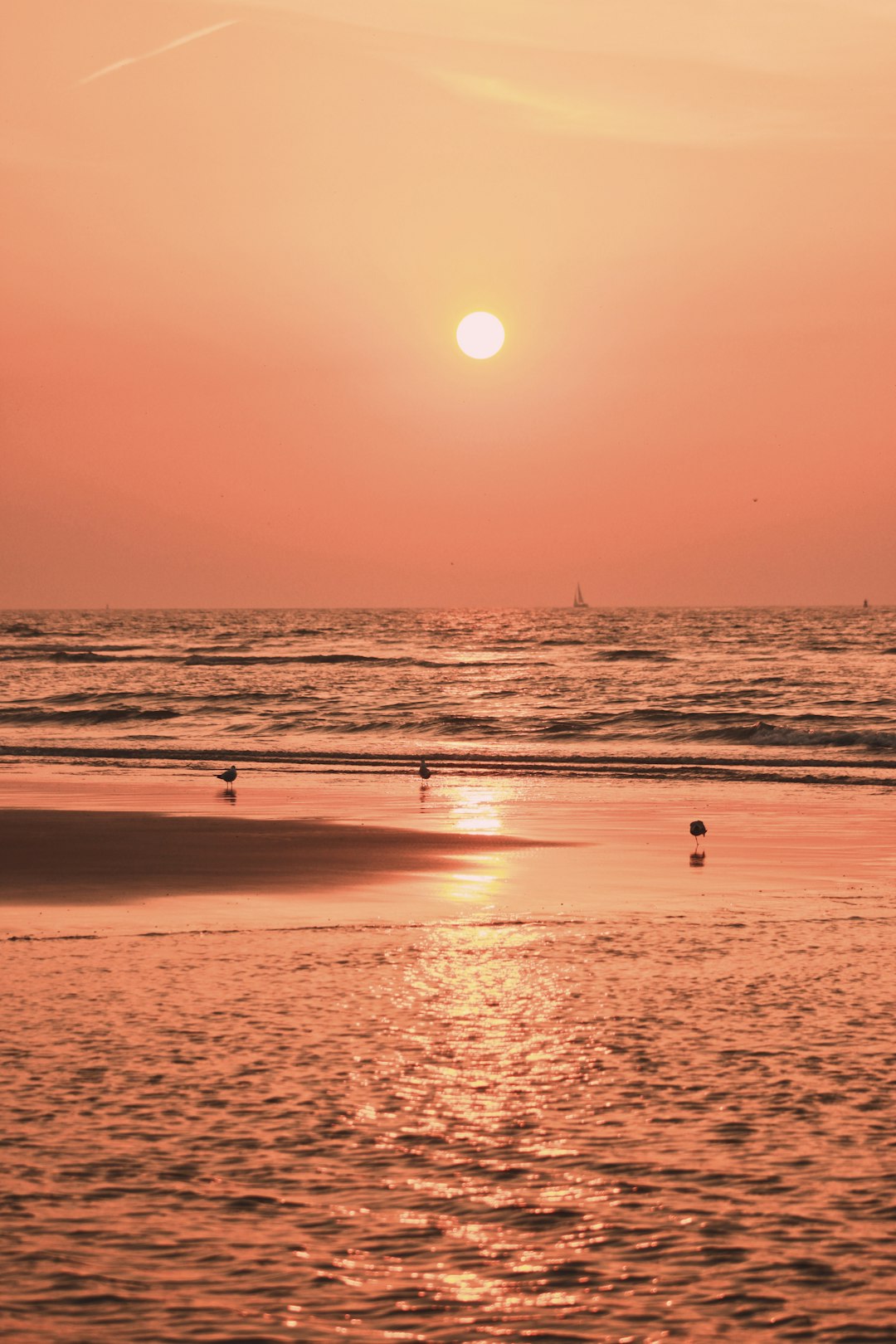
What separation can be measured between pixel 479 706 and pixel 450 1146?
1749 inches

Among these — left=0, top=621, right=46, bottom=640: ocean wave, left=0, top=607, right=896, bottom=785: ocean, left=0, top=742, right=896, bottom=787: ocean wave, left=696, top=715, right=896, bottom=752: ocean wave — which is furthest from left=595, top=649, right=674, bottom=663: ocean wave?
left=0, top=621, right=46, bottom=640: ocean wave

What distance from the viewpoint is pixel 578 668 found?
73.2 metres

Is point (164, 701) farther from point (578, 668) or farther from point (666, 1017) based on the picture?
point (666, 1017)

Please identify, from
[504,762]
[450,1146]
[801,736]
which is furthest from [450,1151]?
[801,736]

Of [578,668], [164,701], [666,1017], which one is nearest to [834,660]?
[578,668]

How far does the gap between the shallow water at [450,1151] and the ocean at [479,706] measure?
1931cm

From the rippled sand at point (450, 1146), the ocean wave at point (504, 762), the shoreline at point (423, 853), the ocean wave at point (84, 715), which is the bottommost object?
the rippled sand at point (450, 1146)

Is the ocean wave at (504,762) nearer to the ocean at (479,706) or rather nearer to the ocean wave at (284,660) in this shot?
the ocean at (479,706)

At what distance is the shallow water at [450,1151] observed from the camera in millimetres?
4719

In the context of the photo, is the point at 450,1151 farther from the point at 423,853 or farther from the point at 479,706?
the point at 479,706

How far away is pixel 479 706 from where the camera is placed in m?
50.5

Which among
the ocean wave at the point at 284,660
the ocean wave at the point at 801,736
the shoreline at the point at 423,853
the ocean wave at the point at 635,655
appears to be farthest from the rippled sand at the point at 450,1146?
the ocean wave at the point at 284,660

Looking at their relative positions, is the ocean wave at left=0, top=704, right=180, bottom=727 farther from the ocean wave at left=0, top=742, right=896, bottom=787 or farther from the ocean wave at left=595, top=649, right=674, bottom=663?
the ocean wave at left=595, top=649, right=674, bottom=663

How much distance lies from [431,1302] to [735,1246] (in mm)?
1119
